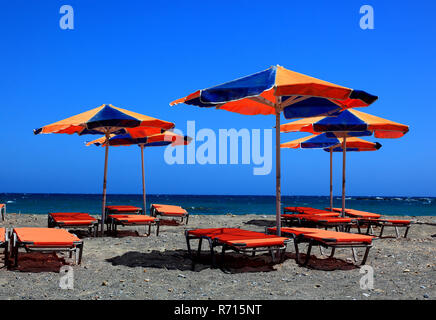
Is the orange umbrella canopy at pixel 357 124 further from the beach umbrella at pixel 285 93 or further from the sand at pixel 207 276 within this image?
the sand at pixel 207 276

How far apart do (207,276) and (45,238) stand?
7.91 ft

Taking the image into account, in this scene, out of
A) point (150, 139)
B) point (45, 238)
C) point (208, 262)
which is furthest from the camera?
point (150, 139)

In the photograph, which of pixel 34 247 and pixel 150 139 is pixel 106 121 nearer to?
pixel 34 247

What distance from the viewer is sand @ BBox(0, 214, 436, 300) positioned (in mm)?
4734

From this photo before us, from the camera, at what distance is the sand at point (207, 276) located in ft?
15.5

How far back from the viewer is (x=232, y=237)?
20.0ft

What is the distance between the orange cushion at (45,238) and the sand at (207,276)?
416 millimetres

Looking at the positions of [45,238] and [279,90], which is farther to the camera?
[45,238]

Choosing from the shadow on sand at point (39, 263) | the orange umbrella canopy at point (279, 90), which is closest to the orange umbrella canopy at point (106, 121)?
the orange umbrella canopy at point (279, 90)

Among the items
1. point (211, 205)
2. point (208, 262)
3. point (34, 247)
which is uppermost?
point (34, 247)

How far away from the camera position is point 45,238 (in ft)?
19.4

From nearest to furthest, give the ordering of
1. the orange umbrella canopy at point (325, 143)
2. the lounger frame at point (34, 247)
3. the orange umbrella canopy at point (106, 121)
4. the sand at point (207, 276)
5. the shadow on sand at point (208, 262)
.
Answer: the sand at point (207, 276), the lounger frame at point (34, 247), the shadow on sand at point (208, 262), the orange umbrella canopy at point (106, 121), the orange umbrella canopy at point (325, 143)

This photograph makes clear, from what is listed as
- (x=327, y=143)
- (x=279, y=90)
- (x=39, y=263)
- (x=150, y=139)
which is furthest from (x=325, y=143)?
(x=39, y=263)

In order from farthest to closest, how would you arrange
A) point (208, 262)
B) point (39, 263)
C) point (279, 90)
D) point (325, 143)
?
point (325, 143)
point (208, 262)
point (39, 263)
point (279, 90)
